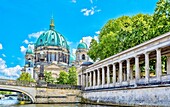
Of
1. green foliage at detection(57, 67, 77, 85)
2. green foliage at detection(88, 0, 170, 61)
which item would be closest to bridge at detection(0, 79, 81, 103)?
green foliage at detection(88, 0, 170, 61)

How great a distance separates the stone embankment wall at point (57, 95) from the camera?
44.7m

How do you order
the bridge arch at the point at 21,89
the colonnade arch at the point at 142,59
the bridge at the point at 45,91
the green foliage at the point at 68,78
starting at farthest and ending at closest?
1. the green foliage at the point at 68,78
2. the bridge at the point at 45,91
3. the bridge arch at the point at 21,89
4. the colonnade arch at the point at 142,59

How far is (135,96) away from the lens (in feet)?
89.9

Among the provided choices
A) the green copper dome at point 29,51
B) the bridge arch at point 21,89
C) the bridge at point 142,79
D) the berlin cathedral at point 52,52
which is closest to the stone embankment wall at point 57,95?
the bridge arch at point 21,89

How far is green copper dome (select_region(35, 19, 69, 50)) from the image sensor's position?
344ft

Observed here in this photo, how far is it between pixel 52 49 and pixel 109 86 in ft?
227

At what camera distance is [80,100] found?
46.8 meters

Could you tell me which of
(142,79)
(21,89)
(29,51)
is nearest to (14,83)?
(21,89)

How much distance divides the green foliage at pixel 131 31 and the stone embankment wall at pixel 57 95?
710 centimetres

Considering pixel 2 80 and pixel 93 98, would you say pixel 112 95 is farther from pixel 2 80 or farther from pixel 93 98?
pixel 2 80

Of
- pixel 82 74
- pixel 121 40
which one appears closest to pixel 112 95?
pixel 121 40

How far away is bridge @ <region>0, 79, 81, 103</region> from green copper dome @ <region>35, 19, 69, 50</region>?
191 ft

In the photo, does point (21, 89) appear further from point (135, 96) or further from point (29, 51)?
point (29, 51)

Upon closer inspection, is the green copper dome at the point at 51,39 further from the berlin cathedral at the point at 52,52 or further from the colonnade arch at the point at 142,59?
the colonnade arch at the point at 142,59
